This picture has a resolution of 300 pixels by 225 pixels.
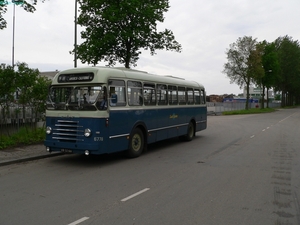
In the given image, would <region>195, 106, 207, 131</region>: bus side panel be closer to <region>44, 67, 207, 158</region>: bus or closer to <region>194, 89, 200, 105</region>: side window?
<region>194, 89, 200, 105</region>: side window

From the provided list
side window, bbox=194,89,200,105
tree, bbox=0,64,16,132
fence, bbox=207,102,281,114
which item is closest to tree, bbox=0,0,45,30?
tree, bbox=0,64,16,132

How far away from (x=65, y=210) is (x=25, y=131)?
872 centimetres

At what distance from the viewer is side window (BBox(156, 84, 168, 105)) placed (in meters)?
12.6

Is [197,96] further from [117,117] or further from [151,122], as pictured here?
[117,117]

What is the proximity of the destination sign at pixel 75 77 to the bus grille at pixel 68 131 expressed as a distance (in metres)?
1.30

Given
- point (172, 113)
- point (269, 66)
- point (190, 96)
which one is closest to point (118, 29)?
point (190, 96)

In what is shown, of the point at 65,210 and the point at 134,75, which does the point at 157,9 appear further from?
the point at 65,210

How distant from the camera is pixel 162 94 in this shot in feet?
42.4

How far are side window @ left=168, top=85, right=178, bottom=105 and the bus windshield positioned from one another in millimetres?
4722

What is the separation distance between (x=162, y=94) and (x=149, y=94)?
1.15 meters

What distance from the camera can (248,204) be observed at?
6.01 meters

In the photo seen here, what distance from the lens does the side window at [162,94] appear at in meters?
12.6

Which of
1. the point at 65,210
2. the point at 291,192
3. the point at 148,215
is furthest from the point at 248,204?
the point at 65,210

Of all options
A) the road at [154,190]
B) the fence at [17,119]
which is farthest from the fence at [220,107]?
the road at [154,190]
